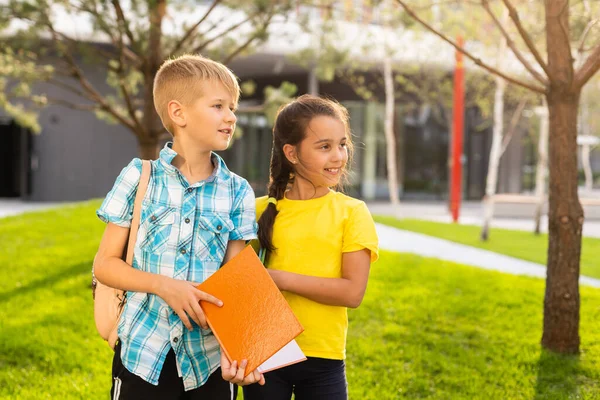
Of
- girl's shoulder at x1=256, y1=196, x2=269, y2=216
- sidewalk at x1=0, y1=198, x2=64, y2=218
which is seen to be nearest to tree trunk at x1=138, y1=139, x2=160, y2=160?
girl's shoulder at x1=256, y1=196, x2=269, y2=216

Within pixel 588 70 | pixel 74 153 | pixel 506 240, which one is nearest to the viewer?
pixel 588 70

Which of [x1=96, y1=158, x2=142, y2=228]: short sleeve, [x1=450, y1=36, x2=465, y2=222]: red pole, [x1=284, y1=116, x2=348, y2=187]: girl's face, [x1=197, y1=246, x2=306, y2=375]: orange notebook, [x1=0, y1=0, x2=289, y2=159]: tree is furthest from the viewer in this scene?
[x1=450, y1=36, x2=465, y2=222]: red pole

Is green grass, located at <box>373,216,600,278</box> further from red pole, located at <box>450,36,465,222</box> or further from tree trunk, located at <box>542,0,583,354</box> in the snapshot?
tree trunk, located at <box>542,0,583,354</box>

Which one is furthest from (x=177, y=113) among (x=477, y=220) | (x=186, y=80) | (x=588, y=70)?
(x=477, y=220)

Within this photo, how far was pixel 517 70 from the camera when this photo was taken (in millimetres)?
13203

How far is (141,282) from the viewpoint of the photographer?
5.54ft

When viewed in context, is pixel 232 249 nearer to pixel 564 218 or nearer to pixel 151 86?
pixel 564 218

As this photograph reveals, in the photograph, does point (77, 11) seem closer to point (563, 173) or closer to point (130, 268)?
point (563, 173)

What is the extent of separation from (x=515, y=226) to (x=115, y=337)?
12329mm

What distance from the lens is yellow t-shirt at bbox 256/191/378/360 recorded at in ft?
6.29

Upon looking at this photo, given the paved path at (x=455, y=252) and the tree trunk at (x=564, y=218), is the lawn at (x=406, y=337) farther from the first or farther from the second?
the paved path at (x=455, y=252)

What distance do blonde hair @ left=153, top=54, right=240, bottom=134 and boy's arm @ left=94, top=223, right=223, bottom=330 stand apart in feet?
1.18

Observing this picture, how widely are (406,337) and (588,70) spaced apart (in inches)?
78.1

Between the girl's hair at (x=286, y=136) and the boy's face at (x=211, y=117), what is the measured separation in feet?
0.83
